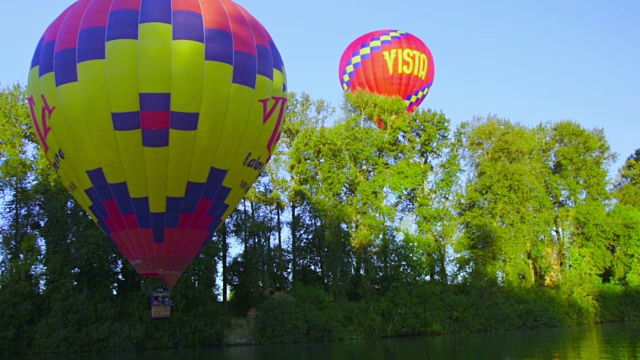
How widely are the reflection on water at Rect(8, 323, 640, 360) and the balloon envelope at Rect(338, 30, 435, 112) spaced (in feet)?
48.0

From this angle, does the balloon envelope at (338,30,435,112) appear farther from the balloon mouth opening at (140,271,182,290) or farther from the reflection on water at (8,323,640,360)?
the balloon mouth opening at (140,271,182,290)

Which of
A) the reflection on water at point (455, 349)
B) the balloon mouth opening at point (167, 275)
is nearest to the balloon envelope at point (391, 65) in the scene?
the reflection on water at point (455, 349)

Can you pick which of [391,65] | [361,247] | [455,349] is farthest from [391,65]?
[455,349]

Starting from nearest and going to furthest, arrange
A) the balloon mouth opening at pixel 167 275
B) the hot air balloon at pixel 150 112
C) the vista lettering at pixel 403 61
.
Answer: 1. the hot air balloon at pixel 150 112
2. the balloon mouth opening at pixel 167 275
3. the vista lettering at pixel 403 61

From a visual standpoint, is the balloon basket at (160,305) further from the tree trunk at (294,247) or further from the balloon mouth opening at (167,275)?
the tree trunk at (294,247)

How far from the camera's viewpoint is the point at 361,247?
32938 millimetres

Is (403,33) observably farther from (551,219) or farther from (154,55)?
(154,55)

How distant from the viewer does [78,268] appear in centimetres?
2773

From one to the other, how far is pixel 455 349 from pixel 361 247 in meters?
10.2

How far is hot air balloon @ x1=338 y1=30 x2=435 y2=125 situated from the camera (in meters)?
37.2

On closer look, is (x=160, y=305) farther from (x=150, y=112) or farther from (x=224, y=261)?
(x=224, y=261)

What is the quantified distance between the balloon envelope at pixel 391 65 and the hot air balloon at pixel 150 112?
2113 centimetres

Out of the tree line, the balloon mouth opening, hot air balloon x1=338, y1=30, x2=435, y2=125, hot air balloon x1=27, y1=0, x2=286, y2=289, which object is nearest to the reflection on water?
the tree line

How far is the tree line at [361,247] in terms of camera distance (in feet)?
90.3
